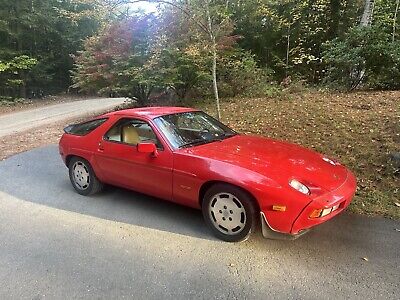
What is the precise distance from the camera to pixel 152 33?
10242 millimetres

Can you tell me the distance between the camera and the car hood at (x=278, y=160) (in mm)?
3227

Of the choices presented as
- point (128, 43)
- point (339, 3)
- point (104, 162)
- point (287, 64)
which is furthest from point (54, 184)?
point (339, 3)

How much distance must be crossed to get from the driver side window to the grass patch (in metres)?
2.72

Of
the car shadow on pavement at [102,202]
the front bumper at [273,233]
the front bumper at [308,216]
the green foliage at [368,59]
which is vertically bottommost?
the car shadow on pavement at [102,202]

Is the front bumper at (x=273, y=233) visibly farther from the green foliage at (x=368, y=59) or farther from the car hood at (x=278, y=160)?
the green foliage at (x=368, y=59)

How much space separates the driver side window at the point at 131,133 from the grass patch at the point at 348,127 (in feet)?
8.92

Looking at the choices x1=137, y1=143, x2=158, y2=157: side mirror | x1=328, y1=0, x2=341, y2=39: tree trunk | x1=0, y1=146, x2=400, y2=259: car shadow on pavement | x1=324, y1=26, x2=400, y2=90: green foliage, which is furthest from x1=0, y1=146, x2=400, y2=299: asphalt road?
x1=328, y1=0, x2=341, y2=39: tree trunk

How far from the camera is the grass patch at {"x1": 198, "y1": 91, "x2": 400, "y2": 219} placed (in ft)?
15.0

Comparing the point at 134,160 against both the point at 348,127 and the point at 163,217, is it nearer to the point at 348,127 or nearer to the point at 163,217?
the point at 163,217

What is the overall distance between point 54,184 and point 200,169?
2979mm

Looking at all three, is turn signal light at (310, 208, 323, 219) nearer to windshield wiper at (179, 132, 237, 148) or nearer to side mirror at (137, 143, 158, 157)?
windshield wiper at (179, 132, 237, 148)

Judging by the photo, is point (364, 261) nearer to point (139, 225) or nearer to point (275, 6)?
point (139, 225)

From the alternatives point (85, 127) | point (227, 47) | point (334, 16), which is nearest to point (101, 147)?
point (85, 127)

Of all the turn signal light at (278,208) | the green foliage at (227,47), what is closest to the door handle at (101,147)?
the turn signal light at (278,208)
